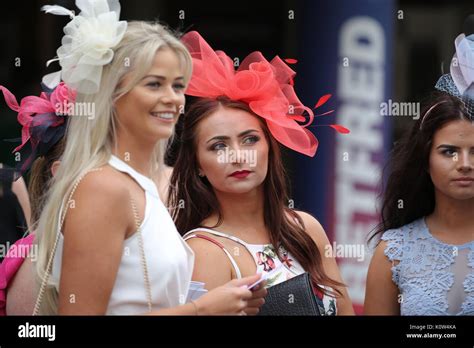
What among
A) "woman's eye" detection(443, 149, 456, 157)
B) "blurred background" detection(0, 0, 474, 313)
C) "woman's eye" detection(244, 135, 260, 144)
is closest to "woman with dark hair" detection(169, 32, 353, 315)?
"woman's eye" detection(244, 135, 260, 144)

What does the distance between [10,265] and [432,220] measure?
1387mm

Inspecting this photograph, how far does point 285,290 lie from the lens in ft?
9.36

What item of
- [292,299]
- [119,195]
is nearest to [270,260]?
[292,299]

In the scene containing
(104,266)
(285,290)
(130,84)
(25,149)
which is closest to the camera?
(104,266)

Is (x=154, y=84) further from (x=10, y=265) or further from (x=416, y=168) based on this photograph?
(x=416, y=168)

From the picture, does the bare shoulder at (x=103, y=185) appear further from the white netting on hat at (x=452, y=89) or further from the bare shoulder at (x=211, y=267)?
the white netting on hat at (x=452, y=89)

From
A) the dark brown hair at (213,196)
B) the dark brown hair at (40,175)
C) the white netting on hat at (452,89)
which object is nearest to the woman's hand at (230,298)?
the dark brown hair at (213,196)

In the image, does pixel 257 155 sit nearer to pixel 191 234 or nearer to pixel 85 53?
pixel 191 234

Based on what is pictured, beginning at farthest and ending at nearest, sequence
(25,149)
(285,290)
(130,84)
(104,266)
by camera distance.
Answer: (25,149), (285,290), (130,84), (104,266)

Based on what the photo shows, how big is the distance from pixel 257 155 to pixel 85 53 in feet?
2.08

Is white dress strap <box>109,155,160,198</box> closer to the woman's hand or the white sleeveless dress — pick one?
the white sleeveless dress

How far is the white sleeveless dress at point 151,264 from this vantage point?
252 cm

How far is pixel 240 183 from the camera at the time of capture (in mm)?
2971
